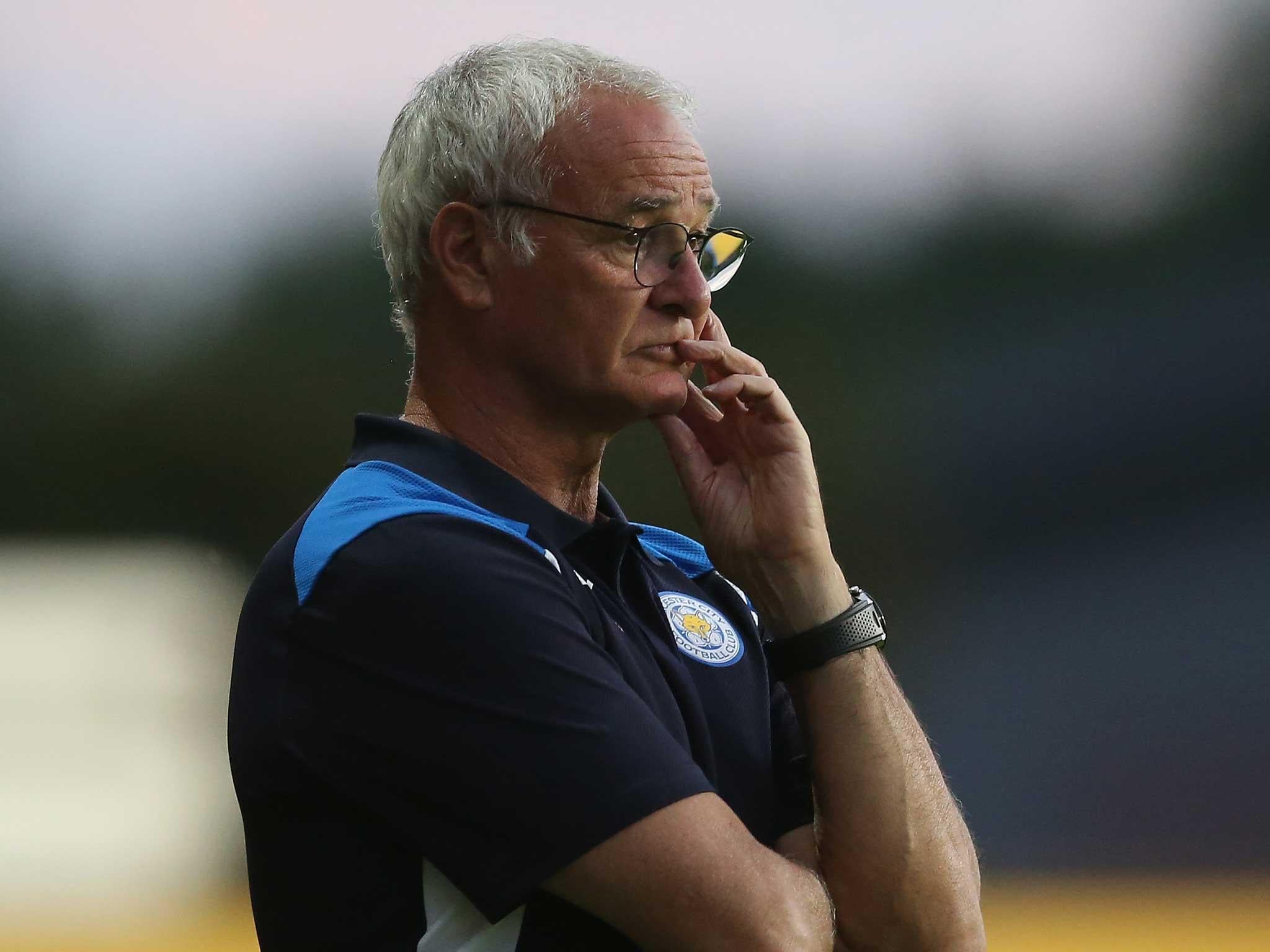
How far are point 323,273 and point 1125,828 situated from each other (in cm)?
462

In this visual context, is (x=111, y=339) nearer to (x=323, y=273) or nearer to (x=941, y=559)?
(x=323, y=273)

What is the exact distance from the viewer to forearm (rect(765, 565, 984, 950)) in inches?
57.3

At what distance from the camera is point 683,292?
164cm

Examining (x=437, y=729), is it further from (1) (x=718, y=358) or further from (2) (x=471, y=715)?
(1) (x=718, y=358)

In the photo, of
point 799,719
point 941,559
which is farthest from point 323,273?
point 799,719

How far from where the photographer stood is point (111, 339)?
281 inches

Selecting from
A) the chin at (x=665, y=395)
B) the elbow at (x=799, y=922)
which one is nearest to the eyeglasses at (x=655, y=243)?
the chin at (x=665, y=395)

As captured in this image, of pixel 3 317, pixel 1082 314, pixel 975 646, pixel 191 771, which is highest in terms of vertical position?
pixel 1082 314

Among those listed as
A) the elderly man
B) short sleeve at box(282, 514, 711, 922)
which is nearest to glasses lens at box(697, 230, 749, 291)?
the elderly man

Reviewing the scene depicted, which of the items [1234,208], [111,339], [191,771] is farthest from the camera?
[1234,208]

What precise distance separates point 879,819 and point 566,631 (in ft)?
1.24

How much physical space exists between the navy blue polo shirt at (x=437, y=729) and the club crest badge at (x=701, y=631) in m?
0.07

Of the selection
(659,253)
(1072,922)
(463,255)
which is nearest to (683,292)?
(659,253)

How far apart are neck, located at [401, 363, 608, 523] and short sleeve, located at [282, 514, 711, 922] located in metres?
0.28
